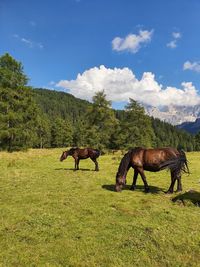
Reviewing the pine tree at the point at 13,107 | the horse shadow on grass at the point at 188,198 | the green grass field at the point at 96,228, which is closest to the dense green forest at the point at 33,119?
the pine tree at the point at 13,107

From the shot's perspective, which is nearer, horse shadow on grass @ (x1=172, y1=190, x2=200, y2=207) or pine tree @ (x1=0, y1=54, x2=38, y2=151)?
horse shadow on grass @ (x1=172, y1=190, x2=200, y2=207)

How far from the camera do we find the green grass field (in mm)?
7066

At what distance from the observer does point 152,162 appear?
46.7 ft

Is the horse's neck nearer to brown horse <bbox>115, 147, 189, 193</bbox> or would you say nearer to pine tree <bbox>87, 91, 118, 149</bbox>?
brown horse <bbox>115, 147, 189, 193</bbox>

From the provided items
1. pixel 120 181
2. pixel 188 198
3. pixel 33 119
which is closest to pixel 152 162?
pixel 120 181

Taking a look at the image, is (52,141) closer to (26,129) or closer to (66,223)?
(26,129)

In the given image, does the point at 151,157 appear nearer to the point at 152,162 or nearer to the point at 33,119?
the point at 152,162

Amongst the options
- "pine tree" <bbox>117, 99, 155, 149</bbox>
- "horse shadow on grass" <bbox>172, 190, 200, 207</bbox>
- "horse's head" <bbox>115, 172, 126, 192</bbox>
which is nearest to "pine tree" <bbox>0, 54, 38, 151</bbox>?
"pine tree" <bbox>117, 99, 155, 149</bbox>

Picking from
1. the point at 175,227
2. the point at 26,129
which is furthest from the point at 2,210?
the point at 26,129

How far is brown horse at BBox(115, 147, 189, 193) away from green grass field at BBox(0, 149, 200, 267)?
956 millimetres

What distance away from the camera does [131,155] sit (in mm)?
Result: 14422

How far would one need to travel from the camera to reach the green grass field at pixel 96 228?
7.07 m

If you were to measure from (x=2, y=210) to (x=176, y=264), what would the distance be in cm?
741

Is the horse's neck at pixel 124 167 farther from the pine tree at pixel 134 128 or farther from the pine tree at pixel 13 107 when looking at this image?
the pine tree at pixel 134 128
